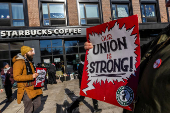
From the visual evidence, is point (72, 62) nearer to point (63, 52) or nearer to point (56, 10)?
point (63, 52)

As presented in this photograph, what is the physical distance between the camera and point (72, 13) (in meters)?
11.3

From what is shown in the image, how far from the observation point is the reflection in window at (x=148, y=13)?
13.1m

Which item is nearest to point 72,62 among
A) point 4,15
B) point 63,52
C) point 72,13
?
point 63,52

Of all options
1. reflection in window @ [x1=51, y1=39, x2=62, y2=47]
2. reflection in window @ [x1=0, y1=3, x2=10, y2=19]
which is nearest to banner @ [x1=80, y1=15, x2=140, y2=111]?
reflection in window @ [x1=51, y1=39, x2=62, y2=47]

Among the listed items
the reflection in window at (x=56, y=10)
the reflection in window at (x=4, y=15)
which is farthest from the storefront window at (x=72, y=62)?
the reflection in window at (x=4, y=15)

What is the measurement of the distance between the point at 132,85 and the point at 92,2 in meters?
12.2

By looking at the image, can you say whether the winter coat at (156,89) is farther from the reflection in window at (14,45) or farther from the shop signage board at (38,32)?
the reflection in window at (14,45)

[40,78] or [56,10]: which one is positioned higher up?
[56,10]

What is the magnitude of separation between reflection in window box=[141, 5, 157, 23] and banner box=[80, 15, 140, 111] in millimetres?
13596

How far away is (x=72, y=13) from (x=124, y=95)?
37.0 feet

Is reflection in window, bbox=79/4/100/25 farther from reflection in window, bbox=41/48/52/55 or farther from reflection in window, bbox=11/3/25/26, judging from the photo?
reflection in window, bbox=11/3/25/26

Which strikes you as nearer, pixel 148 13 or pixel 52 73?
pixel 52 73

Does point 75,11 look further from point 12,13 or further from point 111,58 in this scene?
point 111,58

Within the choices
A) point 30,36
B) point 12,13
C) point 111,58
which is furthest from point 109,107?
point 12,13
